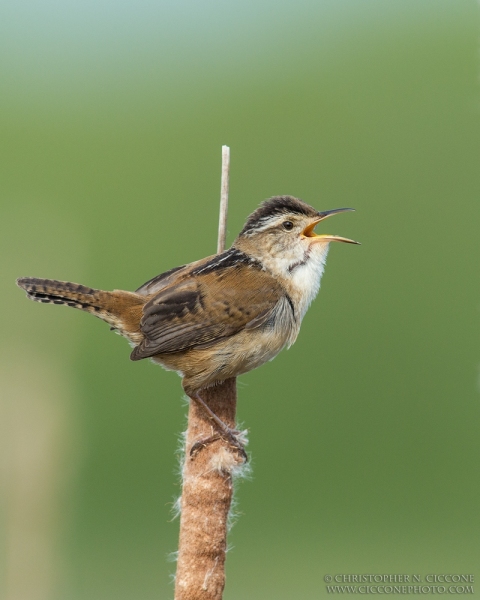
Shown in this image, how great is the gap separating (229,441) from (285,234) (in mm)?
934

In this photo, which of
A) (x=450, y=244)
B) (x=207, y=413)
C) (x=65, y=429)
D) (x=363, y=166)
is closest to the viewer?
(x=207, y=413)

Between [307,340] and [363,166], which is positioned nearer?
[307,340]

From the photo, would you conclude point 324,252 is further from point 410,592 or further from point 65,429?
point 65,429

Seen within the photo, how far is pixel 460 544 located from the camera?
6945mm

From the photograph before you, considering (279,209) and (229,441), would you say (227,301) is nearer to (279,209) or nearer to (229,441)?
(279,209)

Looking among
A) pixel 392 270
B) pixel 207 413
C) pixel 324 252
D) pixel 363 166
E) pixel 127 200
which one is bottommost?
pixel 207 413

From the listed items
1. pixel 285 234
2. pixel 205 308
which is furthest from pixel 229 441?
pixel 285 234

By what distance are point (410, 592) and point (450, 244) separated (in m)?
6.27

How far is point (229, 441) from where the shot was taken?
8.59 ft

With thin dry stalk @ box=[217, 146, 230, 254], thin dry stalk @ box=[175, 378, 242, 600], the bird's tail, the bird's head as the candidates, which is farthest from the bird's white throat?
thin dry stalk @ box=[175, 378, 242, 600]

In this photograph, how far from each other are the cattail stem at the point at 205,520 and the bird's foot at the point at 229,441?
0.02 m

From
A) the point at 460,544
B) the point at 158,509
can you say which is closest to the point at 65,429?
the point at 158,509

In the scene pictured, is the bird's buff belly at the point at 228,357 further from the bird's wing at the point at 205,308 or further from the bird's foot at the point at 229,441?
the bird's foot at the point at 229,441

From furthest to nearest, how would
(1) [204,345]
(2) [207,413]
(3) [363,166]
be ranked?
1. (3) [363,166]
2. (1) [204,345]
3. (2) [207,413]
